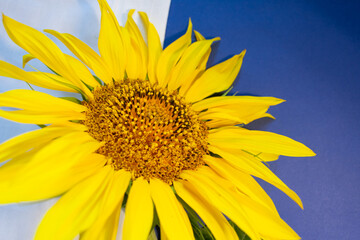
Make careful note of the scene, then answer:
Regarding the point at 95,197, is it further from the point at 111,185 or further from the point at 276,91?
the point at 276,91

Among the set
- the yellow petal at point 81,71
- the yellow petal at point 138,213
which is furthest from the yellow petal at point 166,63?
the yellow petal at point 138,213

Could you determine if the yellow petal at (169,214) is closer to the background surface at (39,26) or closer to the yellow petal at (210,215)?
the yellow petal at (210,215)

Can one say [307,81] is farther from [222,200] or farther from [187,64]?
[222,200]

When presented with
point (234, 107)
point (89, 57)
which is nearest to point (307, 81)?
point (234, 107)

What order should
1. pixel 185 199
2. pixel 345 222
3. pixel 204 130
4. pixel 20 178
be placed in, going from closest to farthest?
pixel 20 178 → pixel 185 199 → pixel 204 130 → pixel 345 222

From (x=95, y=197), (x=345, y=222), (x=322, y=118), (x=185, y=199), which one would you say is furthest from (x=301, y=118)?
(x=95, y=197)

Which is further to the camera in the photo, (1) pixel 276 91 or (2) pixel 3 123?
(1) pixel 276 91
